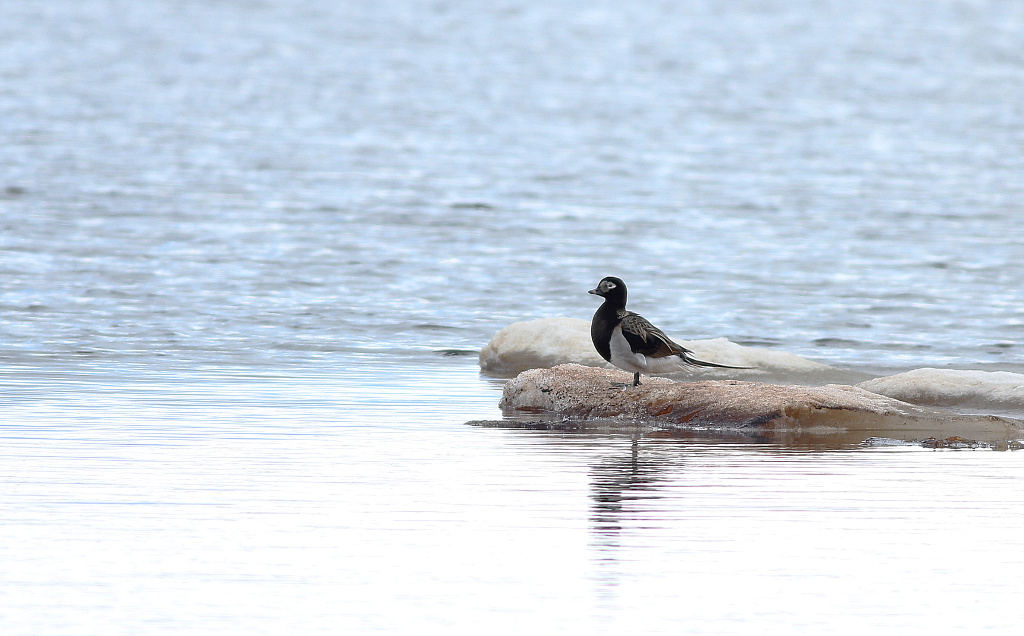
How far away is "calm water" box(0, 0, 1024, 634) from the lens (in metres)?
6.59

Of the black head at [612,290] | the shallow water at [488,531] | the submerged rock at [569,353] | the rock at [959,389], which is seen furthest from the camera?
the submerged rock at [569,353]

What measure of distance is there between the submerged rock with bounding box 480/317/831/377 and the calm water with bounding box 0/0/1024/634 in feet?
1.71

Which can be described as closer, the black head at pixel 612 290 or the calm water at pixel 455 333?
the calm water at pixel 455 333

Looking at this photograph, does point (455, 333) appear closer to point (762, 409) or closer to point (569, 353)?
point (569, 353)

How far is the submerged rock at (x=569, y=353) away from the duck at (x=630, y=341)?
9.96ft

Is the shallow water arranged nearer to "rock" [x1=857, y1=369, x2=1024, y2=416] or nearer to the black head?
the black head

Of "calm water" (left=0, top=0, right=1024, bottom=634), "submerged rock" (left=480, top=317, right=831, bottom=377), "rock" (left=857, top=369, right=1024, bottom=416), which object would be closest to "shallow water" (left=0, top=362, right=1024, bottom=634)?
"calm water" (left=0, top=0, right=1024, bottom=634)

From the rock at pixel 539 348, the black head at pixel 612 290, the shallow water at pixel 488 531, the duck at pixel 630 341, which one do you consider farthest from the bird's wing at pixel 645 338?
the rock at pixel 539 348

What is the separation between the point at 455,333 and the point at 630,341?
307 inches

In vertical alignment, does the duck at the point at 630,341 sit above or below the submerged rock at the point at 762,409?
above

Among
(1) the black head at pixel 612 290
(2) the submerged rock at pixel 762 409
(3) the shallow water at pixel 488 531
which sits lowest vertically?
(3) the shallow water at pixel 488 531

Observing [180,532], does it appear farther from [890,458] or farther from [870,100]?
[870,100]

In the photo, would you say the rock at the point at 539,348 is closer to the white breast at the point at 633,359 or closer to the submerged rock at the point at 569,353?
the submerged rock at the point at 569,353

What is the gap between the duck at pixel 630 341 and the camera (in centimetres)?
1141
